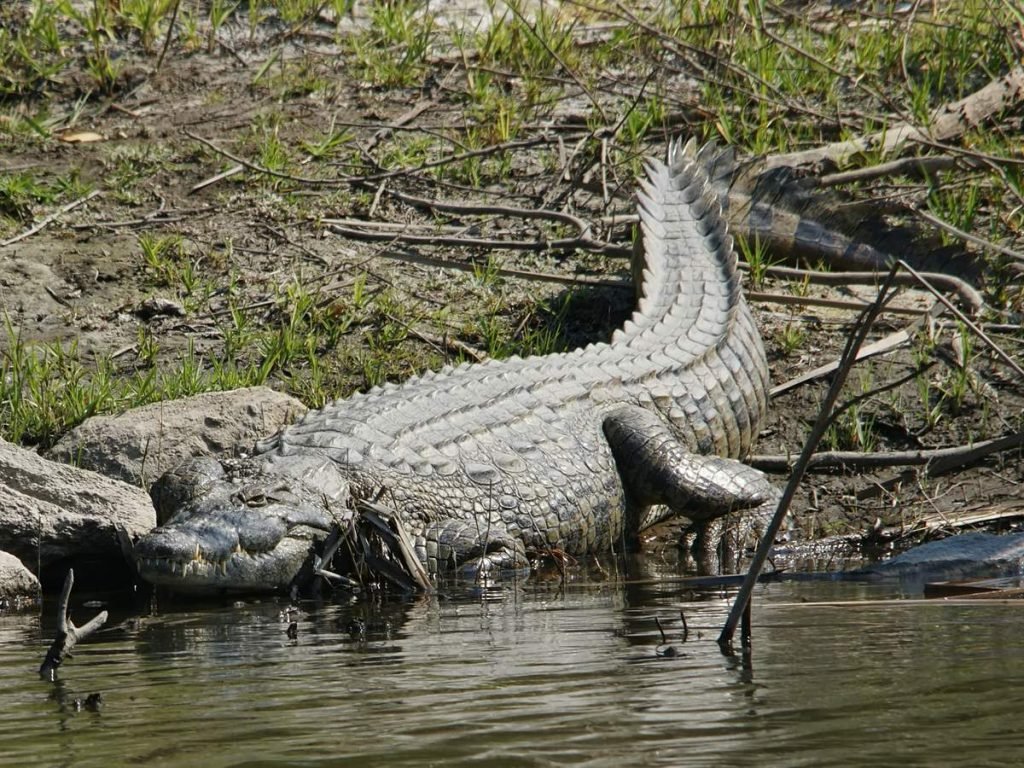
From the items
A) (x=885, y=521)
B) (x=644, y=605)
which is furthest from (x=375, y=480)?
(x=885, y=521)

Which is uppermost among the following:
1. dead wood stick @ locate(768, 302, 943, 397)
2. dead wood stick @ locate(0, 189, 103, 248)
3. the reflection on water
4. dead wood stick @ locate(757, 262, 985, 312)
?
dead wood stick @ locate(0, 189, 103, 248)

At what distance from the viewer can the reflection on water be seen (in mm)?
2412

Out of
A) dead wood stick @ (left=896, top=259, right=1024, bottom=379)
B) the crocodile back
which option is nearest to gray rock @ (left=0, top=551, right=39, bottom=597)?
the crocodile back

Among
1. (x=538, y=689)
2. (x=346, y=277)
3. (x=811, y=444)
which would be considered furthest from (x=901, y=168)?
(x=538, y=689)

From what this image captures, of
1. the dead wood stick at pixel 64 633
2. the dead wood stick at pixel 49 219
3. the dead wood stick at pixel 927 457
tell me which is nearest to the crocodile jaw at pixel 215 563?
the dead wood stick at pixel 64 633

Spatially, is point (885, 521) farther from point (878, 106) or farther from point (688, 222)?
point (878, 106)

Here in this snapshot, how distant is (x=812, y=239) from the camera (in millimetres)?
7395

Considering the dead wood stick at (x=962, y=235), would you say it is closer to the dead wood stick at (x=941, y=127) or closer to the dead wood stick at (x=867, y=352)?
the dead wood stick at (x=867, y=352)

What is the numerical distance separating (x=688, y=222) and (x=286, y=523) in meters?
3.10

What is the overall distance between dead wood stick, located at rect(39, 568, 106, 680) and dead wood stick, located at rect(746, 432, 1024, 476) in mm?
3526

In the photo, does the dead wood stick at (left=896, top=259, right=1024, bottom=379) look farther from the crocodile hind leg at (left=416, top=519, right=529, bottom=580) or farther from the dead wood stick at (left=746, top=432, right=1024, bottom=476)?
the crocodile hind leg at (left=416, top=519, right=529, bottom=580)

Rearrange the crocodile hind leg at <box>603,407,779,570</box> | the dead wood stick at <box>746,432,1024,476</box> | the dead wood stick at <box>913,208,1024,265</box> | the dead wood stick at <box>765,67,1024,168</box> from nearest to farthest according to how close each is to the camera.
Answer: the dead wood stick at <box>913,208,1024,265</box>, the crocodile hind leg at <box>603,407,779,570</box>, the dead wood stick at <box>746,432,1024,476</box>, the dead wood stick at <box>765,67,1024,168</box>

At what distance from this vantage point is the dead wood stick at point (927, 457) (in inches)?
231

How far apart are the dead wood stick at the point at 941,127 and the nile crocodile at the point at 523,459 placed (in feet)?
4.82
